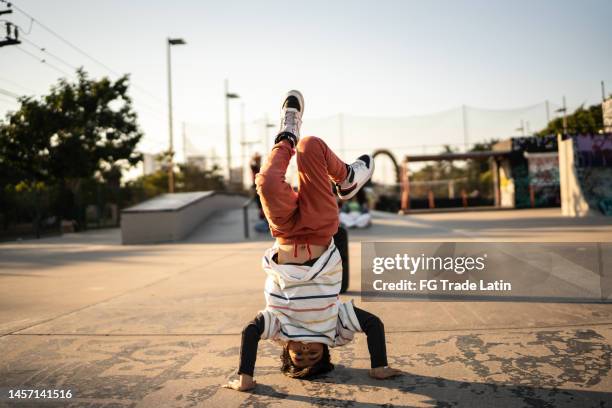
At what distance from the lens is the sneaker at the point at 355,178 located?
2490mm

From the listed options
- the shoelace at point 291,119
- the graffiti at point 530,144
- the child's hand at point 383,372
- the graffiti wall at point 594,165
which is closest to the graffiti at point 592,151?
the graffiti wall at point 594,165

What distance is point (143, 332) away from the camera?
3.68 metres

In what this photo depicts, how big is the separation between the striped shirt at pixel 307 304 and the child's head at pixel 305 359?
72 millimetres

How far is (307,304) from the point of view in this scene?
2.40 m

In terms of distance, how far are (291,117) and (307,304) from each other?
101 cm

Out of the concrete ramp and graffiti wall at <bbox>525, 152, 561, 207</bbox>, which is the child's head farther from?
graffiti wall at <bbox>525, 152, 561, 207</bbox>

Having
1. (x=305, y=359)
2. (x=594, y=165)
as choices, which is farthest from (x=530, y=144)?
(x=305, y=359)

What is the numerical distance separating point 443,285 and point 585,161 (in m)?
14.6

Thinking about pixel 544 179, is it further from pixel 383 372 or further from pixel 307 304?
pixel 307 304

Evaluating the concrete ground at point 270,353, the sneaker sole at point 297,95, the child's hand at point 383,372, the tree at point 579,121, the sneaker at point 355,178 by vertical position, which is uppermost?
the tree at point 579,121

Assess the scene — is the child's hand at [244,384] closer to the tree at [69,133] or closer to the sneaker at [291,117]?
the sneaker at [291,117]
